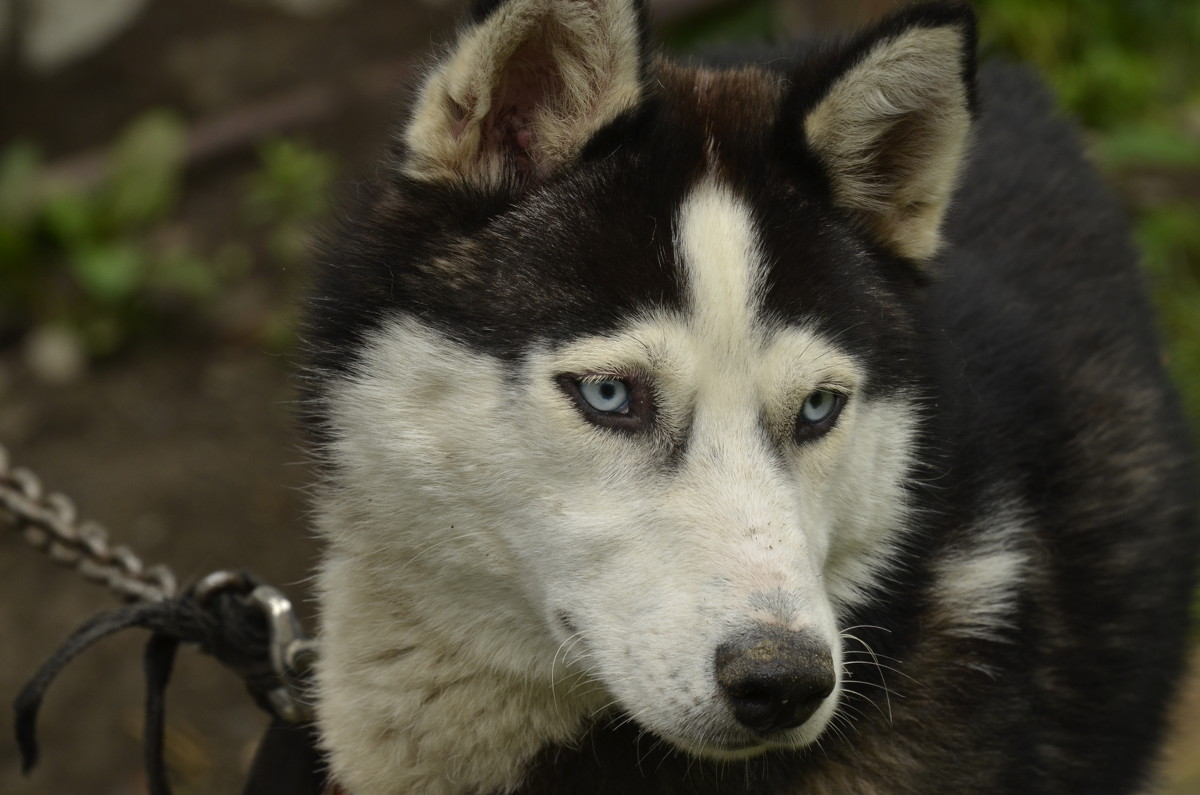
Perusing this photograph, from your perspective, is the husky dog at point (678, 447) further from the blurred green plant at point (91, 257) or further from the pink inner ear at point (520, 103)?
the blurred green plant at point (91, 257)

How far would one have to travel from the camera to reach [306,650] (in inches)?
113

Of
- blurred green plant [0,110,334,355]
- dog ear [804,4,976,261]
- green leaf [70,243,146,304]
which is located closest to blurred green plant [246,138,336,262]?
blurred green plant [0,110,334,355]

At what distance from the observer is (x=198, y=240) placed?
6785 millimetres

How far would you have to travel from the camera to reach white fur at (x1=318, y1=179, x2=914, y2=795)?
226 cm

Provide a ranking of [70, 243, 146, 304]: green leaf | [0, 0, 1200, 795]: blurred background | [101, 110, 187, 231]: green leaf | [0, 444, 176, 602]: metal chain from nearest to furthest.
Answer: [0, 444, 176, 602]: metal chain
[0, 0, 1200, 795]: blurred background
[70, 243, 146, 304]: green leaf
[101, 110, 187, 231]: green leaf

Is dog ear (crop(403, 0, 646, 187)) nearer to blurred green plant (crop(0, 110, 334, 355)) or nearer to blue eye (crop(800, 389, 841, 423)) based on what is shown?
blue eye (crop(800, 389, 841, 423))

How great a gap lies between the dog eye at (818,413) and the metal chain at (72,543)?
164cm

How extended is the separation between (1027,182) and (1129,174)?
3760 millimetres

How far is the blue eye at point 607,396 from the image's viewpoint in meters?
2.38

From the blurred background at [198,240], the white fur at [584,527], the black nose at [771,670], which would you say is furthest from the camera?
the blurred background at [198,240]

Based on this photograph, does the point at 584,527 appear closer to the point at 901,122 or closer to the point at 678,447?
the point at 678,447

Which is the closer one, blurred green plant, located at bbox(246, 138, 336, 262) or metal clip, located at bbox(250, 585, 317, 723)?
metal clip, located at bbox(250, 585, 317, 723)

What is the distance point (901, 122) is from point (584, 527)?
42.8 inches

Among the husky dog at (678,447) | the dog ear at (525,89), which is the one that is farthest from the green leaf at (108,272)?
the dog ear at (525,89)
